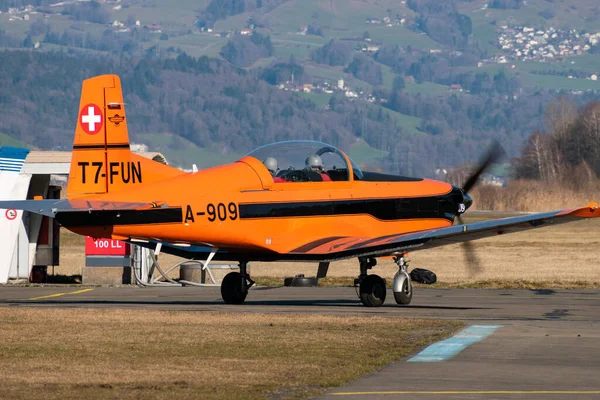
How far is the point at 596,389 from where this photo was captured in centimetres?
1096

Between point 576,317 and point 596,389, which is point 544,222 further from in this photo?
point 596,389

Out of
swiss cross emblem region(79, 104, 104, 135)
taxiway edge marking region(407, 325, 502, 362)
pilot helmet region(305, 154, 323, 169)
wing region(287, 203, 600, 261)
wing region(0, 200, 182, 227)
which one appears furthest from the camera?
pilot helmet region(305, 154, 323, 169)

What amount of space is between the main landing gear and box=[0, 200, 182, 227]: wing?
10.8ft

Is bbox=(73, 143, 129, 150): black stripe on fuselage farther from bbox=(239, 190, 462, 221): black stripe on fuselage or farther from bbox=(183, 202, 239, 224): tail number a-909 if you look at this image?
bbox=(239, 190, 462, 221): black stripe on fuselage

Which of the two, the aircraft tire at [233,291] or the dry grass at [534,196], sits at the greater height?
the dry grass at [534,196]

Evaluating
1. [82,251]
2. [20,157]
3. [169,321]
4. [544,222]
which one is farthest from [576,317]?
[82,251]

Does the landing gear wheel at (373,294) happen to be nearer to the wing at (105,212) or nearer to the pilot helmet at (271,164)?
the pilot helmet at (271,164)

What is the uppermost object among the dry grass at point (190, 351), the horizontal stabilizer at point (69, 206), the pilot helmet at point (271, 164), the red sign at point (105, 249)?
the pilot helmet at point (271, 164)

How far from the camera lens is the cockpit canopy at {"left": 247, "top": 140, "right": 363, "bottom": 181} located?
19.6 metres

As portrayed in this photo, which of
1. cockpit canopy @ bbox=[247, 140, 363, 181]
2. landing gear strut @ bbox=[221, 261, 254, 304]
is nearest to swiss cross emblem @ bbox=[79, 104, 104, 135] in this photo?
cockpit canopy @ bbox=[247, 140, 363, 181]

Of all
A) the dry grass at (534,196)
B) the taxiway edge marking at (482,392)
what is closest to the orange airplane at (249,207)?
the taxiway edge marking at (482,392)

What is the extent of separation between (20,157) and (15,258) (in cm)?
225

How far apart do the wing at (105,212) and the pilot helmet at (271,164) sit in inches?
65.8

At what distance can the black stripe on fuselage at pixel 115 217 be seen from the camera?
1838cm
